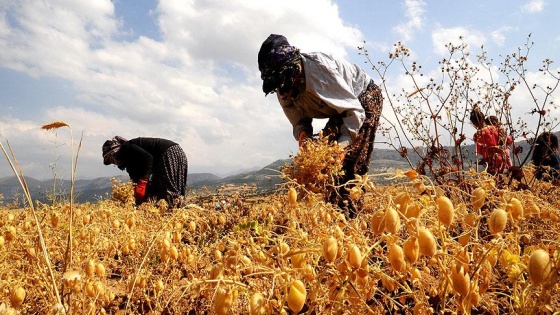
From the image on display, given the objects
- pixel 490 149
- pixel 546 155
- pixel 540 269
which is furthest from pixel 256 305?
pixel 546 155

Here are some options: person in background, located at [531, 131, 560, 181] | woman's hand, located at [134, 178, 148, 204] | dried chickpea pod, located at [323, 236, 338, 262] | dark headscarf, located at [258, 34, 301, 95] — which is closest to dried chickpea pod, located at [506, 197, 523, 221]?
dried chickpea pod, located at [323, 236, 338, 262]

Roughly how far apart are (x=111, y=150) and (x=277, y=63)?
387 cm

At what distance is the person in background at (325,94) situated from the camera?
9.51 feet

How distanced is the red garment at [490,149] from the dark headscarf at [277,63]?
1531 mm

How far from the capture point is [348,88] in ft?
10.1

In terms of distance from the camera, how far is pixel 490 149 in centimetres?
300

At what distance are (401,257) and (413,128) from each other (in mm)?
2841

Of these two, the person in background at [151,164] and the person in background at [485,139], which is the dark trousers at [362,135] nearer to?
the person in background at [485,139]

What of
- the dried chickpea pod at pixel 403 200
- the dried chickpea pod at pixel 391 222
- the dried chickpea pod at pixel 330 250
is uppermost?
the dried chickpea pod at pixel 403 200

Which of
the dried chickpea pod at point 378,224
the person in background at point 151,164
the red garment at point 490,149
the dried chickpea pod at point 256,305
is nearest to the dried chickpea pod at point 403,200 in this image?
the dried chickpea pod at point 378,224

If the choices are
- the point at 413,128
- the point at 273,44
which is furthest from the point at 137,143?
the point at 413,128

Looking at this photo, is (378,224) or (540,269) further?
(378,224)

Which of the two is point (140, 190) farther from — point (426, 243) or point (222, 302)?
point (426, 243)

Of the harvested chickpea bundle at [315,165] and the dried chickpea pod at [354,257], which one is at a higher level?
the harvested chickpea bundle at [315,165]
